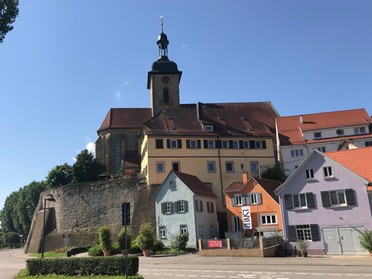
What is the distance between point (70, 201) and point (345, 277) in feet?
155

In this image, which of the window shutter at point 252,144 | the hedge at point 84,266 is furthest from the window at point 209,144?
the hedge at point 84,266

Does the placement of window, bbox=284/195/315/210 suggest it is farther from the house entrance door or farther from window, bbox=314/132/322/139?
window, bbox=314/132/322/139

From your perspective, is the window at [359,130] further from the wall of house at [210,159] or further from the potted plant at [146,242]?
the potted plant at [146,242]

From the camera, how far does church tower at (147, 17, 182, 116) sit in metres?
74.5

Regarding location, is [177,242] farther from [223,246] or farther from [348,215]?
[348,215]

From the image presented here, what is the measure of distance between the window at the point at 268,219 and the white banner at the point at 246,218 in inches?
58.8

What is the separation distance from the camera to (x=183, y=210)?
4578 centimetres

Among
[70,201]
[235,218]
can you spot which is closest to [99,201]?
[70,201]

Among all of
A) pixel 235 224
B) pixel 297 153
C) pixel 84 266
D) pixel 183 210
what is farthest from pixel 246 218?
pixel 84 266

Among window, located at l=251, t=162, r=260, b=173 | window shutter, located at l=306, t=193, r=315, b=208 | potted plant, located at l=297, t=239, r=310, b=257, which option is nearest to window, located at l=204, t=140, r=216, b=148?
A: window, located at l=251, t=162, r=260, b=173

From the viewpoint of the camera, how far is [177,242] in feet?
139

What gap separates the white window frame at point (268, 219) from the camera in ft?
141

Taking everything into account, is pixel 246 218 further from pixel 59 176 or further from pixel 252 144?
pixel 59 176

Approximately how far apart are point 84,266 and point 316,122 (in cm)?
4758
